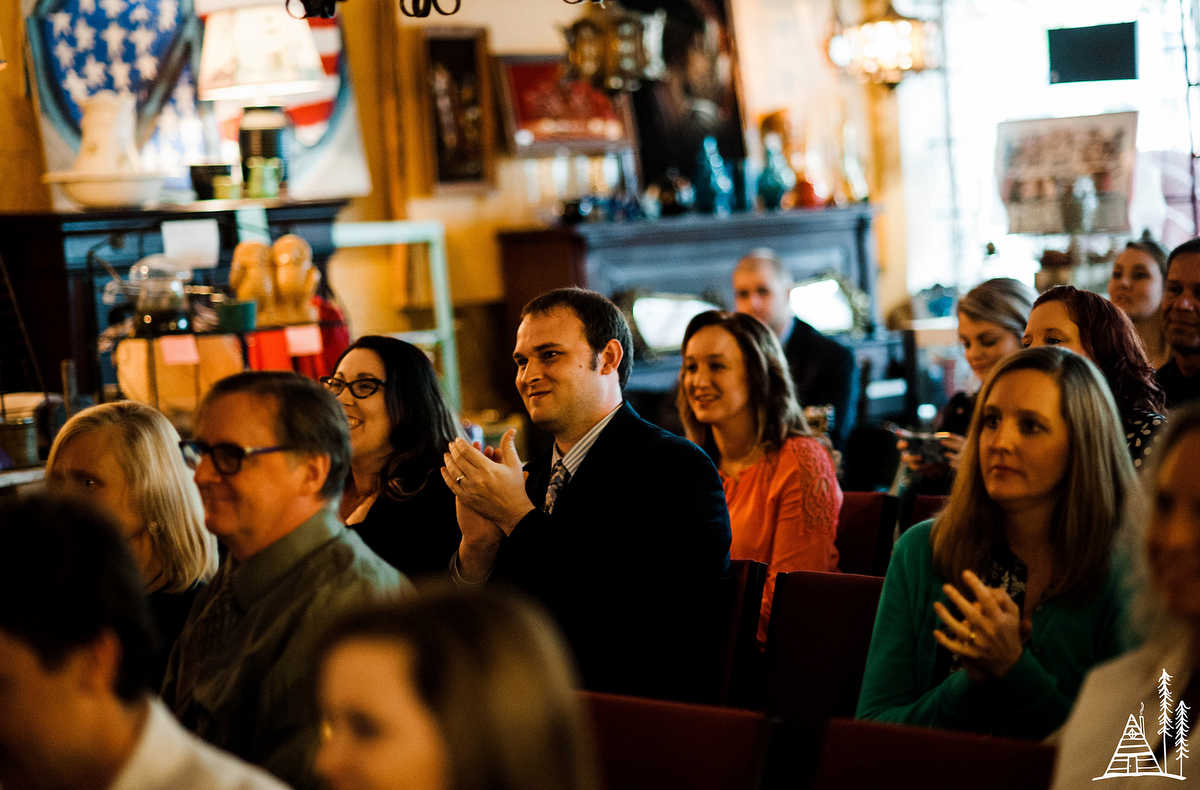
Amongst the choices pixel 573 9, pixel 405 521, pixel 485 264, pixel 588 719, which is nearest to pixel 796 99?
pixel 573 9

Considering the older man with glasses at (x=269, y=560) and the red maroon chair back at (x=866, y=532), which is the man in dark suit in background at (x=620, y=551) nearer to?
the older man with glasses at (x=269, y=560)

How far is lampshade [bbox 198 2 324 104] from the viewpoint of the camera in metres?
4.58

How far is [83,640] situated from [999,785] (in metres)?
1.20

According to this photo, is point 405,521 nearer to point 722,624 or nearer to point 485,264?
point 722,624

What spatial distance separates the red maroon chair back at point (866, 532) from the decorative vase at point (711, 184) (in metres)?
4.20

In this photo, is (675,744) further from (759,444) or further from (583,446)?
(759,444)

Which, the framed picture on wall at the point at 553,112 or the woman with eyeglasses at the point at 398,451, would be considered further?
the framed picture on wall at the point at 553,112

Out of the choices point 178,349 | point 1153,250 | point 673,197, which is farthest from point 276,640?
point 673,197

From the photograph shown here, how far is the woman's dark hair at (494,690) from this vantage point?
98 cm

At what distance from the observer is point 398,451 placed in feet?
10.0

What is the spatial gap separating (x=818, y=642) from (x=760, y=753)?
2.93 feet

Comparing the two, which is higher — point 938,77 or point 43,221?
point 938,77

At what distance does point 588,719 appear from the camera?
1942 millimetres

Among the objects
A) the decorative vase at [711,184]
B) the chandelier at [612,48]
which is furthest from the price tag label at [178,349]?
the decorative vase at [711,184]
